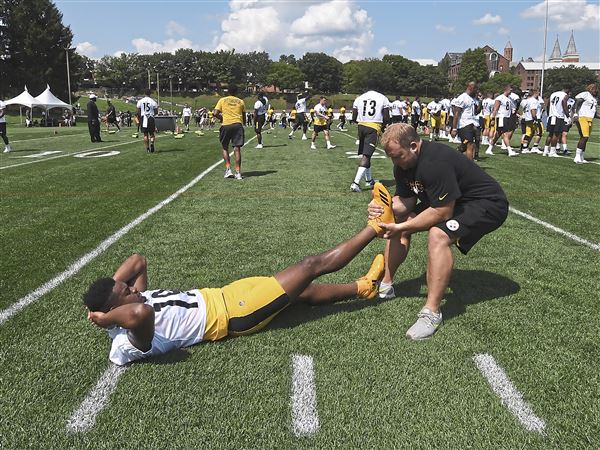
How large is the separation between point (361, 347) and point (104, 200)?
630 centimetres

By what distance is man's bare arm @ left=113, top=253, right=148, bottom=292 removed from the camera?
349 cm

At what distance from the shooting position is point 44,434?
2.41m

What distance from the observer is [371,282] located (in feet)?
A: 13.3

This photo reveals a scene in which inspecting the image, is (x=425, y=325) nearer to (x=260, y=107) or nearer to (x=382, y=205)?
(x=382, y=205)

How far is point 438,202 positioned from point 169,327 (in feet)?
6.57

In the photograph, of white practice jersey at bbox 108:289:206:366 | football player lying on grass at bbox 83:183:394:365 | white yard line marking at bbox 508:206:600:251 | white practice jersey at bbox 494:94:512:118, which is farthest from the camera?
white practice jersey at bbox 494:94:512:118

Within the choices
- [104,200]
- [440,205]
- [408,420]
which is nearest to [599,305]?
[440,205]

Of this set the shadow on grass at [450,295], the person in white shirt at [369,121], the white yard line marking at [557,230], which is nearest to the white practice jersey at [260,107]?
the person in white shirt at [369,121]

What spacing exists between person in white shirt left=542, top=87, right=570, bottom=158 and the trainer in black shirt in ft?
42.4

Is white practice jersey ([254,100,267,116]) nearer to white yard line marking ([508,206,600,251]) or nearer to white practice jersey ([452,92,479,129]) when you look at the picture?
white practice jersey ([452,92,479,129])

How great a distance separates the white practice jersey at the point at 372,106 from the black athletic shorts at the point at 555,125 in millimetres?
8305

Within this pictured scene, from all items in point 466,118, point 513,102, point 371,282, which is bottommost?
point 371,282

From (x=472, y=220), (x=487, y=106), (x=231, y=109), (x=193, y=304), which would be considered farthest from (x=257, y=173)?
(x=487, y=106)

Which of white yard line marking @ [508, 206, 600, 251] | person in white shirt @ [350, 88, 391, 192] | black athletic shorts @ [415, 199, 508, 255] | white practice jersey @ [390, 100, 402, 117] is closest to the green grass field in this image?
white yard line marking @ [508, 206, 600, 251]
